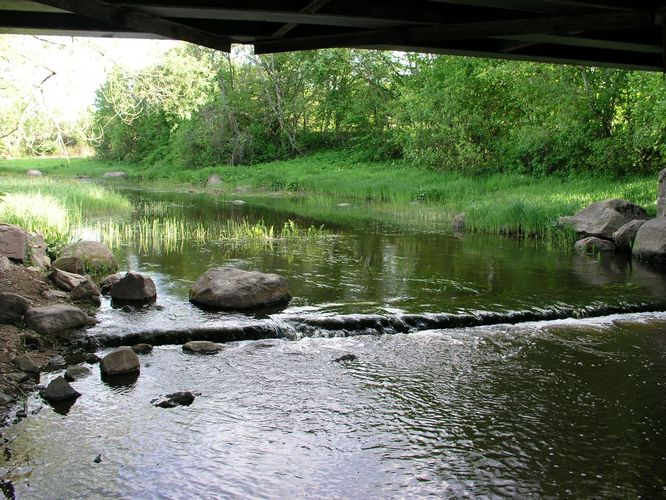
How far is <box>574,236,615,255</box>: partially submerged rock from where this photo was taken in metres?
17.8

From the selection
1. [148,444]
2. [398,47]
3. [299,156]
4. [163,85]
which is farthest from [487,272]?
[299,156]

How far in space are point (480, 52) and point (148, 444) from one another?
25.2 ft

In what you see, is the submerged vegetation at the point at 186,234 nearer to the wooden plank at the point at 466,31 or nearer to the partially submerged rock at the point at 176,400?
the wooden plank at the point at 466,31

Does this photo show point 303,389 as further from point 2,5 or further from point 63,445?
point 2,5

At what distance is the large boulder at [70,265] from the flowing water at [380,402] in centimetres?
150

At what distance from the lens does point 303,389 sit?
8.06 m

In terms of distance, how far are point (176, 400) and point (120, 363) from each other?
127 cm

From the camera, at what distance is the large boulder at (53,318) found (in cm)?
945

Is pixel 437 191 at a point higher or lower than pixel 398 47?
lower

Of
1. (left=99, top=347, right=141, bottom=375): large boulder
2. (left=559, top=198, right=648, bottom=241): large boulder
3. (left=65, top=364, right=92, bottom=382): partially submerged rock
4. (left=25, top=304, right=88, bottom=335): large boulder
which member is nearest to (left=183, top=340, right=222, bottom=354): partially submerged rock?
(left=99, top=347, right=141, bottom=375): large boulder

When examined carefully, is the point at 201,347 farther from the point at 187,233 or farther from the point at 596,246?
the point at 596,246

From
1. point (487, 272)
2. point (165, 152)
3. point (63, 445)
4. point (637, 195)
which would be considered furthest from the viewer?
point (165, 152)

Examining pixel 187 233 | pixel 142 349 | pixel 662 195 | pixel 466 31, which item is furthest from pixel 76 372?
pixel 662 195

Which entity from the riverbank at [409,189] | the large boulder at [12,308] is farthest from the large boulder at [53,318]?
the riverbank at [409,189]
